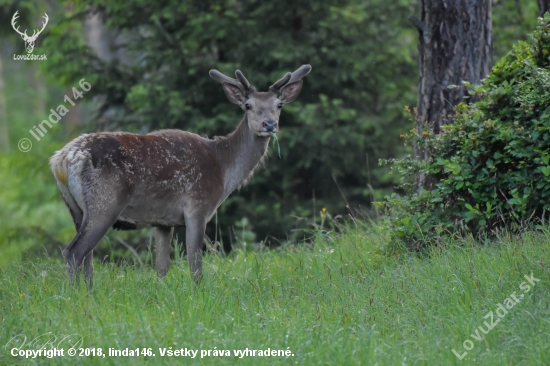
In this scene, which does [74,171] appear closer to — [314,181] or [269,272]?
[269,272]

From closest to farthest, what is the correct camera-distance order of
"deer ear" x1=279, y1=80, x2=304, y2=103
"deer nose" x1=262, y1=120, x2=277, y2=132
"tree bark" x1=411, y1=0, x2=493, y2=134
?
"deer nose" x1=262, y1=120, x2=277, y2=132 < "tree bark" x1=411, y1=0, x2=493, y2=134 < "deer ear" x1=279, y1=80, x2=304, y2=103

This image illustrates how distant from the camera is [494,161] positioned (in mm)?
7547

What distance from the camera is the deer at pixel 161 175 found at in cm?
721

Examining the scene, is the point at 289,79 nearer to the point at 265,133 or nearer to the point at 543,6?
the point at 265,133

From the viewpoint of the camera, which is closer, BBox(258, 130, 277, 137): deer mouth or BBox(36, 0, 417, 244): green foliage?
BBox(258, 130, 277, 137): deer mouth

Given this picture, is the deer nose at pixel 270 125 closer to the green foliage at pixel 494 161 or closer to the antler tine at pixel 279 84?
the antler tine at pixel 279 84

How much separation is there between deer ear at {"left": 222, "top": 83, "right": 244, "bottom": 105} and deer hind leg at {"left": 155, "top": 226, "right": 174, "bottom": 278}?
1.75 m

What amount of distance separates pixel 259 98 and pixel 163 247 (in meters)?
2.03

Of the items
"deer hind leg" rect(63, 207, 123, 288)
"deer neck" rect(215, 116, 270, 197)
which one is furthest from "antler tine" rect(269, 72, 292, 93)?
"deer hind leg" rect(63, 207, 123, 288)

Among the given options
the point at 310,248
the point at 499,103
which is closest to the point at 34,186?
the point at 310,248

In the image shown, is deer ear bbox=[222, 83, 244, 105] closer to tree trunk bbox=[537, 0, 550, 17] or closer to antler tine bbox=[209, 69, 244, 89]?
antler tine bbox=[209, 69, 244, 89]

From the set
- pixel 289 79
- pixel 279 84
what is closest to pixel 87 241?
pixel 279 84

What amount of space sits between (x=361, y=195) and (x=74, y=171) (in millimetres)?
7818

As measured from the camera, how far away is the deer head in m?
8.62
